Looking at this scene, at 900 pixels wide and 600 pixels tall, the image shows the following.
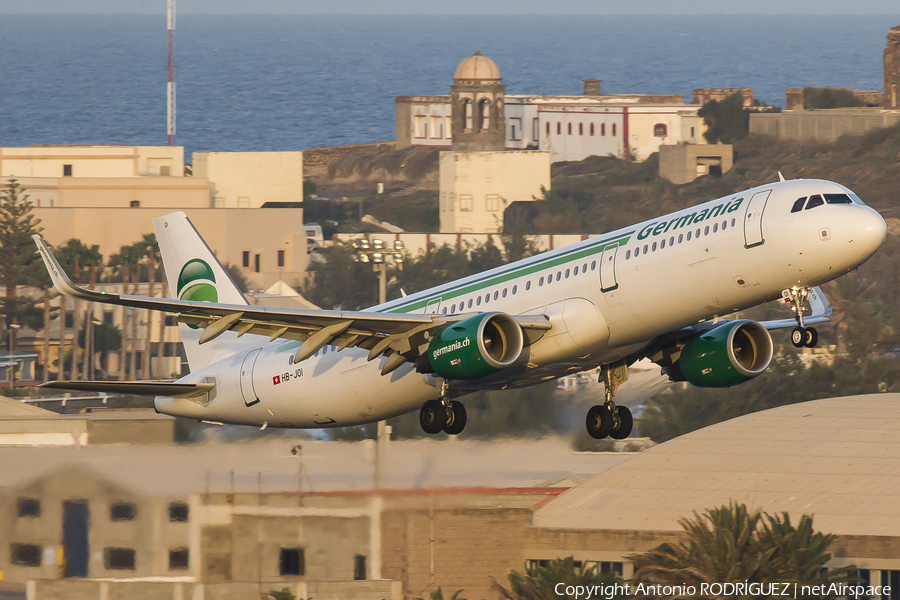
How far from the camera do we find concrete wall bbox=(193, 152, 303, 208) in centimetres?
18062

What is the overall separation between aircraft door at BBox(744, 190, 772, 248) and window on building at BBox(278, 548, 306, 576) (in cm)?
2194

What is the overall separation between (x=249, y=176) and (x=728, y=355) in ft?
489

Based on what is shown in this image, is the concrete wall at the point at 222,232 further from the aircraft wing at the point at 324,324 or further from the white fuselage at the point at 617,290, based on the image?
the aircraft wing at the point at 324,324

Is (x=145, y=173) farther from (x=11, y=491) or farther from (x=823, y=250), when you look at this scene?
(x=823, y=250)

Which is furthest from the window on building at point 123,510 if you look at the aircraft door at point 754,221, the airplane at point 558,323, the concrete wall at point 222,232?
the concrete wall at point 222,232

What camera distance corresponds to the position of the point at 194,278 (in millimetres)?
46312

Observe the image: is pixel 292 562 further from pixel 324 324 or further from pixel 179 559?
pixel 324 324

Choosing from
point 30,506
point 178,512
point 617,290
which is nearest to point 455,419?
point 617,290

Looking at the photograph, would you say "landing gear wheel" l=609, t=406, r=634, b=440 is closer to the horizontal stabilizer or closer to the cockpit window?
the cockpit window

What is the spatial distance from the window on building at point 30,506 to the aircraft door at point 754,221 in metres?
24.7

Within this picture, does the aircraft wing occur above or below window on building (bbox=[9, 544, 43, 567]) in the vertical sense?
above

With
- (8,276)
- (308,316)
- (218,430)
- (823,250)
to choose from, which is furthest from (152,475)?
(8,276)

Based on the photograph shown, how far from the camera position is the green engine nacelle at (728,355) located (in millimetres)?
38188

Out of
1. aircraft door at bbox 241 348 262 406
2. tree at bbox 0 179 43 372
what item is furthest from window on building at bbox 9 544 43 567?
tree at bbox 0 179 43 372
